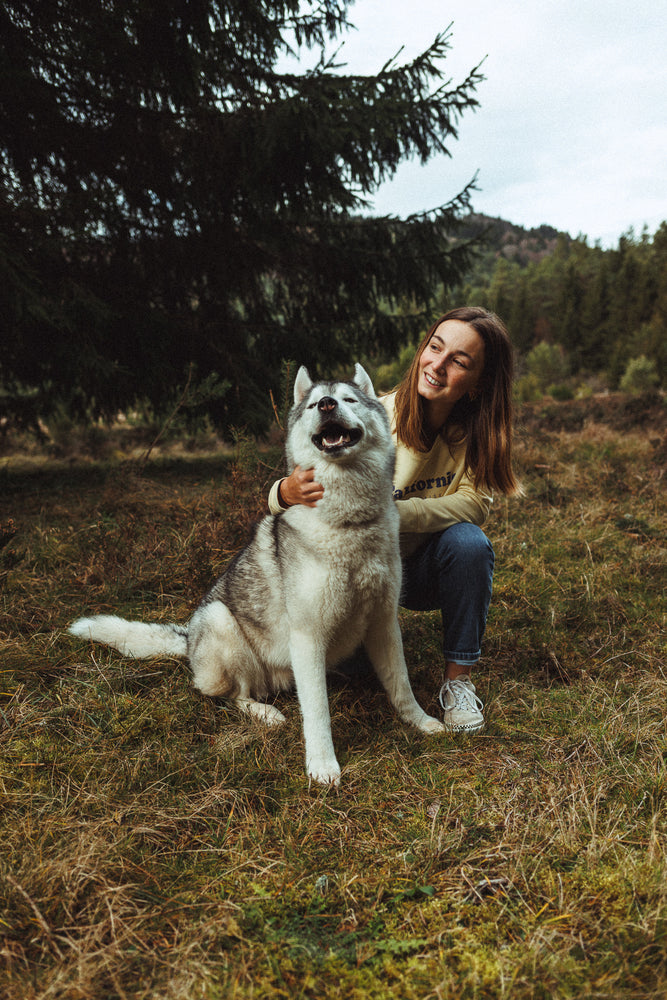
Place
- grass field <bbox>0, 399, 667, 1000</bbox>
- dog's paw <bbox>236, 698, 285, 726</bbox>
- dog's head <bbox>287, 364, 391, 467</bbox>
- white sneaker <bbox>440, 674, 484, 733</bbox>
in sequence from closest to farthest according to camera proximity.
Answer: grass field <bbox>0, 399, 667, 1000</bbox> → dog's head <bbox>287, 364, 391, 467</bbox> → white sneaker <bbox>440, 674, 484, 733</bbox> → dog's paw <bbox>236, 698, 285, 726</bbox>

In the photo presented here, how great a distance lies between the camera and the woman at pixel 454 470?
105 inches

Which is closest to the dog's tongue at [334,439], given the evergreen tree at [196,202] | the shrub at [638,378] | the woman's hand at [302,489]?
the woman's hand at [302,489]

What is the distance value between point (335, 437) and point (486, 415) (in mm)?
1072

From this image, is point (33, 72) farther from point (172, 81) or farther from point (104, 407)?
point (104, 407)

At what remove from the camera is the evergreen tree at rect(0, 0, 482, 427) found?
5.50 m

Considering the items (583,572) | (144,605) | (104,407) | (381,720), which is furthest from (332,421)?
(104,407)

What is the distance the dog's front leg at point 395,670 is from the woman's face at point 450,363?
119 centimetres

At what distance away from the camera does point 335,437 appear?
2.24 meters

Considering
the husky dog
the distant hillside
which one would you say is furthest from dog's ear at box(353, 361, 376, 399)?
the distant hillside

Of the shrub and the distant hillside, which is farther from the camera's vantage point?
the distant hillside

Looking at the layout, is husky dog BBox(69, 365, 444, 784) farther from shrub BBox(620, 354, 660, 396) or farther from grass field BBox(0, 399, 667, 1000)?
shrub BBox(620, 354, 660, 396)

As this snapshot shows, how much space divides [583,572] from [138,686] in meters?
3.05

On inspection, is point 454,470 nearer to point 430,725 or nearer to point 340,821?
point 430,725

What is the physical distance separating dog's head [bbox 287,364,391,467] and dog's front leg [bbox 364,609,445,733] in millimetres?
789
